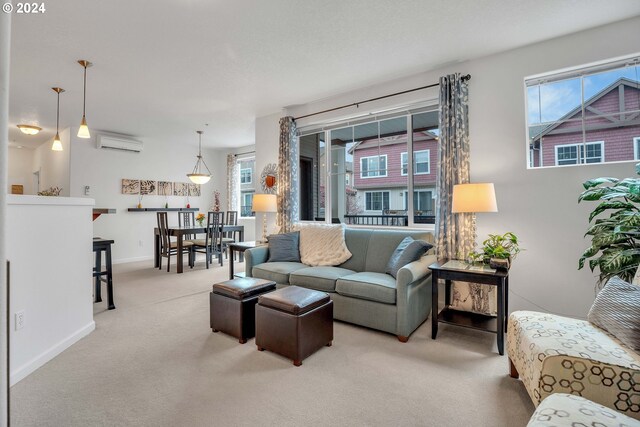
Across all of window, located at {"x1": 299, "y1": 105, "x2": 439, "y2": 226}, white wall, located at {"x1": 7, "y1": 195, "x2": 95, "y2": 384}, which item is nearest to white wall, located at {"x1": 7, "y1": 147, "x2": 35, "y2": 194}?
white wall, located at {"x1": 7, "y1": 195, "x2": 95, "y2": 384}

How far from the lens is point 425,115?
3.78 meters

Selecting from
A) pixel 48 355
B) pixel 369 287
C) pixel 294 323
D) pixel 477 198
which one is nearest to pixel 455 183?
pixel 477 198

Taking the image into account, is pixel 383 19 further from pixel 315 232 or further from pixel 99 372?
pixel 99 372

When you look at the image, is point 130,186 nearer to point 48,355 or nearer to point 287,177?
point 287,177

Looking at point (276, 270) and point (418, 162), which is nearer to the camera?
point (276, 270)

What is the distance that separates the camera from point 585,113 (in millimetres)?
2891

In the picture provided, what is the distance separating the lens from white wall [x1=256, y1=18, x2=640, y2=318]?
2.75 meters

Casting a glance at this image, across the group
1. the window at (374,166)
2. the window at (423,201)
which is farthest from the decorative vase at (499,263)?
the window at (374,166)

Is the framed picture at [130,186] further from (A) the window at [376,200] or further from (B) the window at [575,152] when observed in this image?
(B) the window at [575,152]

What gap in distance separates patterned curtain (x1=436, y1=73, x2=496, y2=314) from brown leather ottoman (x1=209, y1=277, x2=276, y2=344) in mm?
2039

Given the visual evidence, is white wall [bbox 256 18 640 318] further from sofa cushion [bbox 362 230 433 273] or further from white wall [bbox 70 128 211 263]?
white wall [bbox 70 128 211 263]

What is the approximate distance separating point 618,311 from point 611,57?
2443mm

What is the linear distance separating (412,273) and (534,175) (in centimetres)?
165

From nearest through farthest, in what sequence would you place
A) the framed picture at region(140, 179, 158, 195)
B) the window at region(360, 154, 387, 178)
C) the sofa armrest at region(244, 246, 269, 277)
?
1. the sofa armrest at region(244, 246, 269, 277)
2. the window at region(360, 154, 387, 178)
3. the framed picture at region(140, 179, 158, 195)
